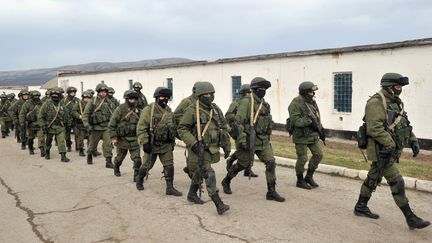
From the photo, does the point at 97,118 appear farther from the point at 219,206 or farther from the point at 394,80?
the point at 394,80

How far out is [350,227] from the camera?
536 centimetres

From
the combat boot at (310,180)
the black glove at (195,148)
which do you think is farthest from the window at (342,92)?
the black glove at (195,148)

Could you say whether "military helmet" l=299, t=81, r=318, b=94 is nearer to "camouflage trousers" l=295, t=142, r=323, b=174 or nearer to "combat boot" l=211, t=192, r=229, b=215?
"camouflage trousers" l=295, t=142, r=323, b=174

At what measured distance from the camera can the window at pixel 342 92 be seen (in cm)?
1509

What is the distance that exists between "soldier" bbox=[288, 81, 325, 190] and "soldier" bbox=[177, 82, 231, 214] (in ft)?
5.50

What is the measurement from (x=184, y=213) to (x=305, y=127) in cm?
274

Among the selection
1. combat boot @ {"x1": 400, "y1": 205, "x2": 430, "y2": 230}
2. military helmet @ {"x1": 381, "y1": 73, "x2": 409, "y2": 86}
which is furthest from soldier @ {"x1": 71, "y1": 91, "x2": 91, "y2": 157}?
combat boot @ {"x1": 400, "y1": 205, "x2": 430, "y2": 230}

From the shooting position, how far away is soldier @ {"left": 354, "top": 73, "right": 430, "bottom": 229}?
5.27 metres

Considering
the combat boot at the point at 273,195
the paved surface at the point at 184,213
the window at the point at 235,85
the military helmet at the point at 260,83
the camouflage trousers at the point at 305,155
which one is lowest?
the paved surface at the point at 184,213

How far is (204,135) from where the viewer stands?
611 cm

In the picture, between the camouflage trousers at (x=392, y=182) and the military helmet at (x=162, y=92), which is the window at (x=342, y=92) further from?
the camouflage trousers at (x=392, y=182)

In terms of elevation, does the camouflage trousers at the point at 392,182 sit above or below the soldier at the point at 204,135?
below

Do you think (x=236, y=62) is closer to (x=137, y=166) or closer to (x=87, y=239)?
(x=137, y=166)

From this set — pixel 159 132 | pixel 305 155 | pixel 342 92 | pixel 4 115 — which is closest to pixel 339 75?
pixel 342 92
